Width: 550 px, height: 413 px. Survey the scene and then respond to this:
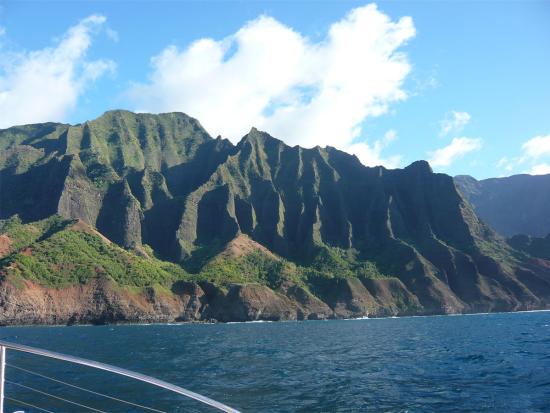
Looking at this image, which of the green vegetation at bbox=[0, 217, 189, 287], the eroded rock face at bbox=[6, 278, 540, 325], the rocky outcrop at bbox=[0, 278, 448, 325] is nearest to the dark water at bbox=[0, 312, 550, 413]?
the eroded rock face at bbox=[6, 278, 540, 325]

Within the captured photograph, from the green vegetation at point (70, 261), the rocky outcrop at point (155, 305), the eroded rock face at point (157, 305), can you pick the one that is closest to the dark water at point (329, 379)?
the eroded rock face at point (157, 305)

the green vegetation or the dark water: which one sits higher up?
the green vegetation

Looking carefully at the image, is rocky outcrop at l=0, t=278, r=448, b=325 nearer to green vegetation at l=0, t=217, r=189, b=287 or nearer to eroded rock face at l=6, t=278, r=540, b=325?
eroded rock face at l=6, t=278, r=540, b=325

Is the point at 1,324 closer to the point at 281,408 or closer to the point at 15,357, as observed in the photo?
the point at 15,357

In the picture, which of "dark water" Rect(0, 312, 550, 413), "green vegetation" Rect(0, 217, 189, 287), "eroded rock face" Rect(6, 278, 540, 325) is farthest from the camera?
"green vegetation" Rect(0, 217, 189, 287)

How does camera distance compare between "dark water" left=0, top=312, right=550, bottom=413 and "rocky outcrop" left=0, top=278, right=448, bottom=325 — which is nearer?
"dark water" left=0, top=312, right=550, bottom=413

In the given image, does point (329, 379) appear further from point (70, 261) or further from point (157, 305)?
point (70, 261)

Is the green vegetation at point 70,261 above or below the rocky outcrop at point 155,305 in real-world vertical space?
above

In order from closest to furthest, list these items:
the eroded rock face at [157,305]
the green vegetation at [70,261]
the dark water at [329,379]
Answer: the dark water at [329,379] → the eroded rock face at [157,305] → the green vegetation at [70,261]

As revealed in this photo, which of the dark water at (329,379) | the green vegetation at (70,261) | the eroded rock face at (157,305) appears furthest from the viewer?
the green vegetation at (70,261)

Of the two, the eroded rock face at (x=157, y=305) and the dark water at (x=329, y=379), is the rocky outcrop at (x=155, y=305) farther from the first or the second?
the dark water at (x=329, y=379)

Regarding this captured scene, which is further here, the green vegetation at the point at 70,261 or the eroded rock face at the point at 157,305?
the green vegetation at the point at 70,261

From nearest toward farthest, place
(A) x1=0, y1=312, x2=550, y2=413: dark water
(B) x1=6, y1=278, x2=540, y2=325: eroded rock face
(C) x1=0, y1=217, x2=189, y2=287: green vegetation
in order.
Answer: (A) x1=0, y1=312, x2=550, y2=413: dark water → (B) x1=6, y1=278, x2=540, y2=325: eroded rock face → (C) x1=0, y1=217, x2=189, y2=287: green vegetation

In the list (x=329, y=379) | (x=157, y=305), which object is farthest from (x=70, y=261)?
(x=329, y=379)
